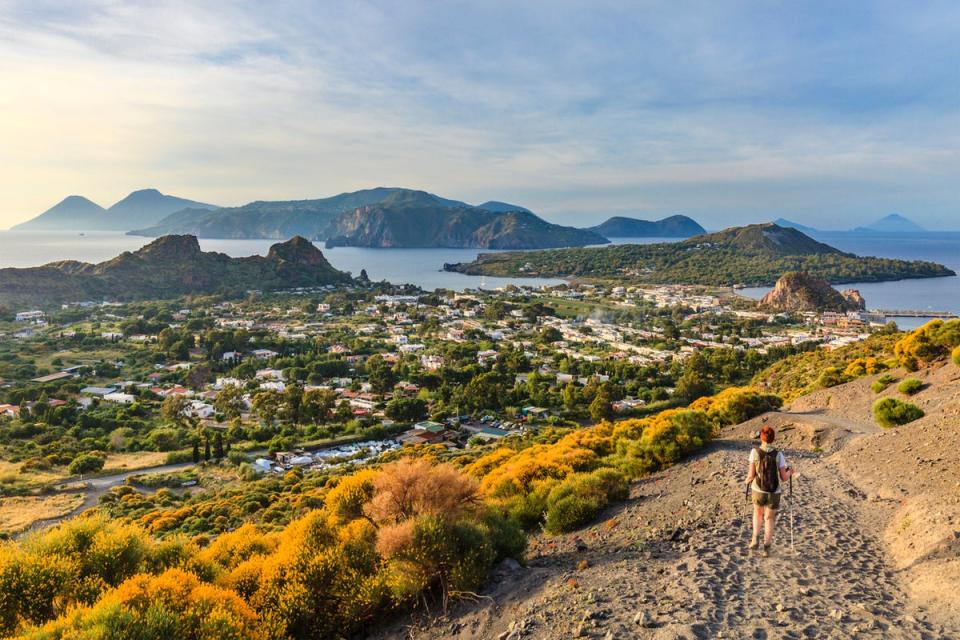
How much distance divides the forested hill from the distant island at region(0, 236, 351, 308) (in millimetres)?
48808

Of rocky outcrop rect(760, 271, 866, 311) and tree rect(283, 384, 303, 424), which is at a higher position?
rocky outcrop rect(760, 271, 866, 311)

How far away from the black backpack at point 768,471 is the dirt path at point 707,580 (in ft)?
2.71

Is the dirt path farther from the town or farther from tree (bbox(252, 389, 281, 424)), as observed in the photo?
tree (bbox(252, 389, 281, 424))

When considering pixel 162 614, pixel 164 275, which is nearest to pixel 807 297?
pixel 162 614

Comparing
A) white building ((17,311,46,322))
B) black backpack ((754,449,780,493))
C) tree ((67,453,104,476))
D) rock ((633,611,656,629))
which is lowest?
tree ((67,453,104,476))

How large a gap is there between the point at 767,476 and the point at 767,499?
271 mm

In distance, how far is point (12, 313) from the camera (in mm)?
64938

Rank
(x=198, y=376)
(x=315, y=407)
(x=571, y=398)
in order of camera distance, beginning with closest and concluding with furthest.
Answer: (x=315, y=407)
(x=571, y=398)
(x=198, y=376)

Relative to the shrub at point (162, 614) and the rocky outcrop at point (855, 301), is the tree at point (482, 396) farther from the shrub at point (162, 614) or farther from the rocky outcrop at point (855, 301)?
the rocky outcrop at point (855, 301)

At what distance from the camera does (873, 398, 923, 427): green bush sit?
1117 centimetres

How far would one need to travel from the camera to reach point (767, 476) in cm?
563

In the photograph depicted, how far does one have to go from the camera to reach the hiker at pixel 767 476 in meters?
5.55

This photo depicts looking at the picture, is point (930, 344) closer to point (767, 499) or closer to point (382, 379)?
point (767, 499)

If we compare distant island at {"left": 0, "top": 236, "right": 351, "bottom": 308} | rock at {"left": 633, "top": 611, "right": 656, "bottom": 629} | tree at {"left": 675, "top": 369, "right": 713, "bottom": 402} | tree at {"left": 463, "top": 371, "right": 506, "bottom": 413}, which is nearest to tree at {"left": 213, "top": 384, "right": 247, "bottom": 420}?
tree at {"left": 463, "top": 371, "right": 506, "bottom": 413}
